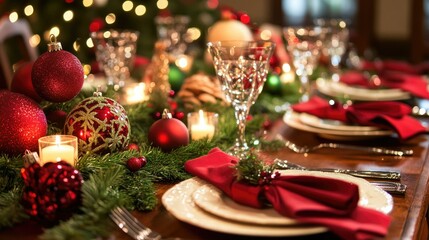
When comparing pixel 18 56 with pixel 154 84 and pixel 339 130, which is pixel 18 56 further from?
pixel 339 130

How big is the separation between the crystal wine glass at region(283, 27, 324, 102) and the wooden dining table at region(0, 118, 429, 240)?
260 mm

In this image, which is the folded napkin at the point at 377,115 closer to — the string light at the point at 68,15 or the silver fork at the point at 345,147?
the silver fork at the point at 345,147

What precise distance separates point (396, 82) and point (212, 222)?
1.39m

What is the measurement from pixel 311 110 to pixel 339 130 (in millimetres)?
121

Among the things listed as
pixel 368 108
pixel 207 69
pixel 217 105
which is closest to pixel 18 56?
pixel 207 69

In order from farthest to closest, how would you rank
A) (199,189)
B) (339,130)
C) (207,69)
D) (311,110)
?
(207,69) < (311,110) < (339,130) < (199,189)

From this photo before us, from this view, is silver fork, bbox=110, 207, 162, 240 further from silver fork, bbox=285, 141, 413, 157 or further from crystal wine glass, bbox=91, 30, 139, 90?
crystal wine glass, bbox=91, 30, 139, 90

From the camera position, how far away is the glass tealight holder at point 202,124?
4.58 feet

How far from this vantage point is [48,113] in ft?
4.25

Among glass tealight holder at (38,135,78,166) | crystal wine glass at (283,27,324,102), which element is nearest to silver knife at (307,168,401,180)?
glass tealight holder at (38,135,78,166)

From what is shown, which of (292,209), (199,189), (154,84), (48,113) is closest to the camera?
(292,209)

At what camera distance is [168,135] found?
4.17 ft

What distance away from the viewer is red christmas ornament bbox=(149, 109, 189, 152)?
4.18ft

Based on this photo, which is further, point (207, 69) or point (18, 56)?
point (18, 56)
